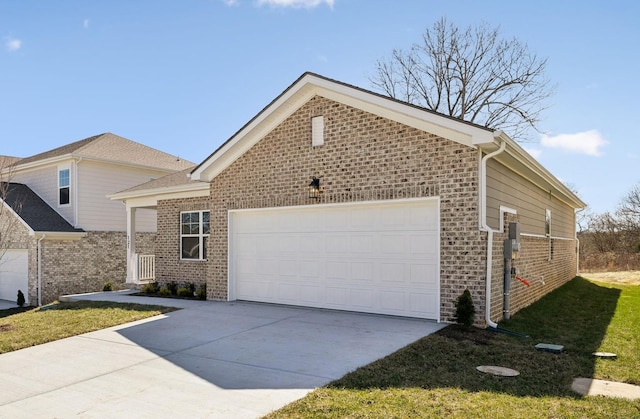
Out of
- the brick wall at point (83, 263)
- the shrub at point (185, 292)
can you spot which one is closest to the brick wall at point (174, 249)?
the shrub at point (185, 292)

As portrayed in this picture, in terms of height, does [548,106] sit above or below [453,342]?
above

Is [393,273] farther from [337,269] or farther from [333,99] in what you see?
[333,99]

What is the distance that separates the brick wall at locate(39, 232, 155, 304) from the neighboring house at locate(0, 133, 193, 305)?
0.03m

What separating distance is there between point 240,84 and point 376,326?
9051 millimetres

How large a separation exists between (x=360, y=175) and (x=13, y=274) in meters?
16.2

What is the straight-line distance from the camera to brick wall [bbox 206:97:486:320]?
28.0 feet

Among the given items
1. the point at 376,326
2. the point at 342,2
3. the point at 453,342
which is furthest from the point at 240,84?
the point at 453,342

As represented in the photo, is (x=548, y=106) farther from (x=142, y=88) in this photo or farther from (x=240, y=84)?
(x=142, y=88)

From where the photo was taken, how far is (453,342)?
7.27m

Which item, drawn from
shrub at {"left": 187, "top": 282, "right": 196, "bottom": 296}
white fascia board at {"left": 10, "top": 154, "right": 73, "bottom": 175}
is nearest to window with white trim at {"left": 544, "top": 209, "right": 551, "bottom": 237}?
shrub at {"left": 187, "top": 282, "right": 196, "bottom": 296}

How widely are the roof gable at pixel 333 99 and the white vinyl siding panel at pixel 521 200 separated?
40.1 inches

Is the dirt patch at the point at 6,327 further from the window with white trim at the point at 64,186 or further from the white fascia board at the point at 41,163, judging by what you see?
the white fascia board at the point at 41,163

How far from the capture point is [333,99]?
10336 mm

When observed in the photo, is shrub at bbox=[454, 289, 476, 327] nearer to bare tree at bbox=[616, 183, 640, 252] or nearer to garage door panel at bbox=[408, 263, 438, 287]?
garage door panel at bbox=[408, 263, 438, 287]
